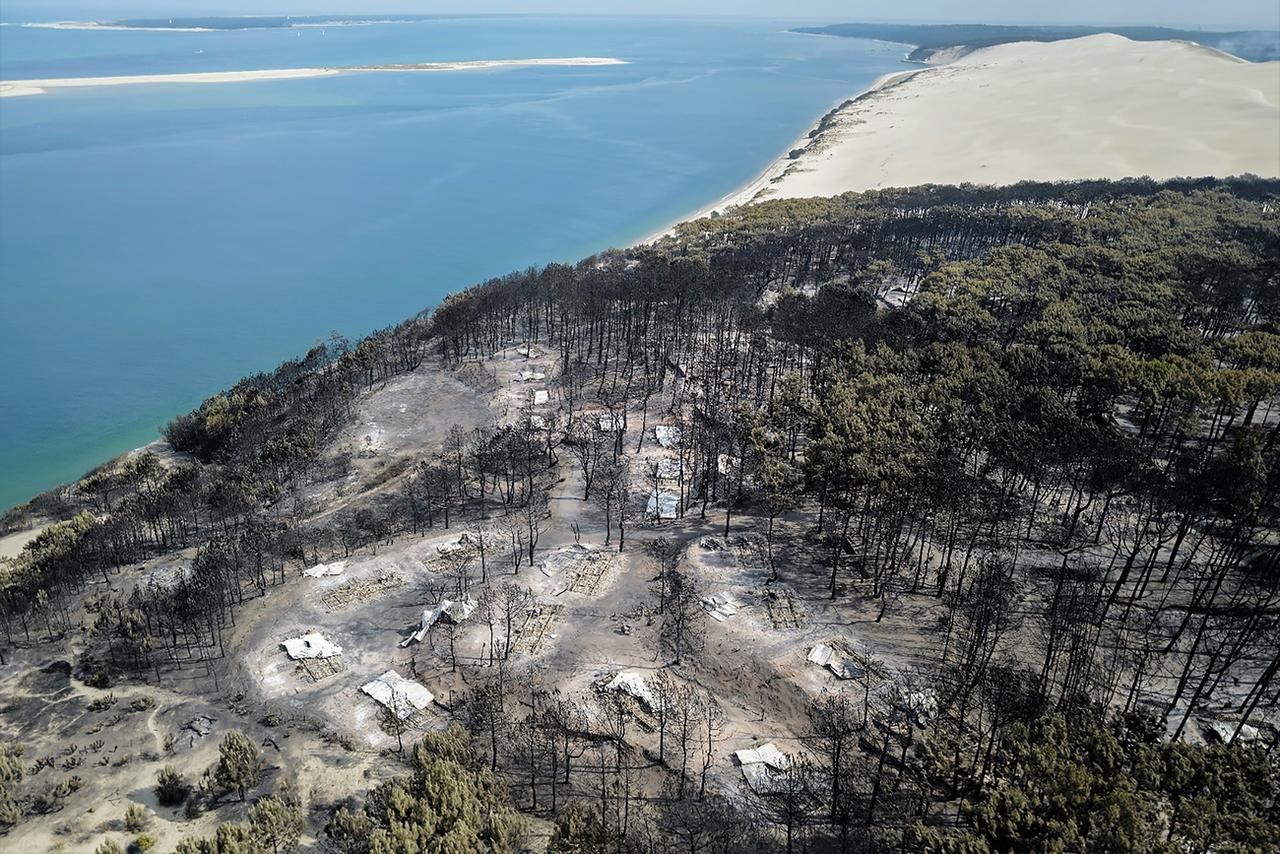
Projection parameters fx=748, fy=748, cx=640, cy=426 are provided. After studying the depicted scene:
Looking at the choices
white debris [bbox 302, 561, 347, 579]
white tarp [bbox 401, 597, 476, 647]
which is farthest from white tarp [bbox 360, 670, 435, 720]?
white debris [bbox 302, 561, 347, 579]

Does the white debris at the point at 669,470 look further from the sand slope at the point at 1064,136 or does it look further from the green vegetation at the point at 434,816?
the sand slope at the point at 1064,136

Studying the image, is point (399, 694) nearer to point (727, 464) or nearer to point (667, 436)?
point (727, 464)

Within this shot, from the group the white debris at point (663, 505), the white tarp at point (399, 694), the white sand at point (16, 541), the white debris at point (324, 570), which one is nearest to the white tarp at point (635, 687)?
the white tarp at point (399, 694)

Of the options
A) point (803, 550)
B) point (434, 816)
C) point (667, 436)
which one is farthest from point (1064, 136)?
point (434, 816)

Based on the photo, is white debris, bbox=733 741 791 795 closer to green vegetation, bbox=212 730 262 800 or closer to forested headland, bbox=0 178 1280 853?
forested headland, bbox=0 178 1280 853

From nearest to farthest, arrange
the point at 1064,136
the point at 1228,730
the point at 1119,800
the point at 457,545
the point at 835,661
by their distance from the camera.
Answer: the point at 1119,800, the point at 1228,730, the point at 835,661, the point at 457,545, the point at 1064,136

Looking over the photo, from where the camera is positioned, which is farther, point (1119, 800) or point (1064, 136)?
point (1064, 136)

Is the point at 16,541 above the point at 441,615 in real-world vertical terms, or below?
below
